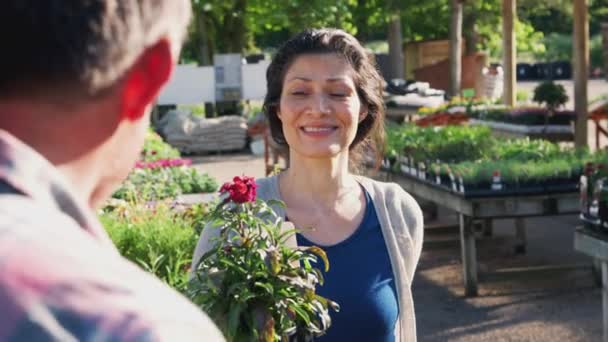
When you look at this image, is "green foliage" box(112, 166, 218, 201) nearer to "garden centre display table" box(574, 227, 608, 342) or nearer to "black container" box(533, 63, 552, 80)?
"garden centre display table" box(574, 227, 608, 342)

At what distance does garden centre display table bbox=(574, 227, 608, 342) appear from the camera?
6.73 m

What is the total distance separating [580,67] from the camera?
1361 centimetres

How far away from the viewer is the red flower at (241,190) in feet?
9.64

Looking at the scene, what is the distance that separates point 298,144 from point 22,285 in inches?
101

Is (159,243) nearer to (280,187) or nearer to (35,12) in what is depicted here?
(280,187)

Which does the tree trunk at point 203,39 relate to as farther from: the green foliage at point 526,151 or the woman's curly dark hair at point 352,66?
the woman's curly dark hair at point 352,66

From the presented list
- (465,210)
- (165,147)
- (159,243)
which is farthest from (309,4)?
(159,243)

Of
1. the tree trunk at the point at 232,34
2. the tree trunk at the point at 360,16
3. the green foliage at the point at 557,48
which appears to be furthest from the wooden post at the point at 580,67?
the green foliage at the point at 557,48

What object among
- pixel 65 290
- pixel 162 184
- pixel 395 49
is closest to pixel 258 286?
pixel 65 290

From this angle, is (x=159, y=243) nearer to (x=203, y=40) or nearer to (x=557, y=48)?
(x=203, y=40)

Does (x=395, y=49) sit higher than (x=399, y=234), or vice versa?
(x=395, y=49)

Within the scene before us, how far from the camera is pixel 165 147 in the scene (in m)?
14.0

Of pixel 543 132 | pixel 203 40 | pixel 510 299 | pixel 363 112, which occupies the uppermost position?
pixel 203 40

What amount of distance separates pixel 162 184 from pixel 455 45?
1561 centimetres
